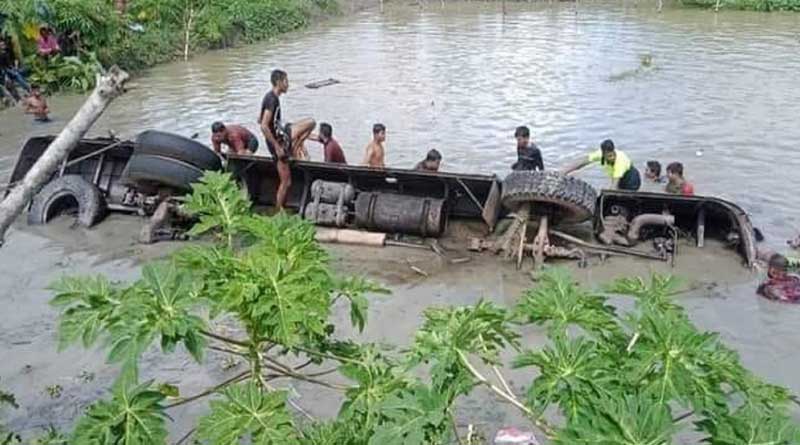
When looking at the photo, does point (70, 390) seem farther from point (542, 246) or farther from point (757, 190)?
point (757, 190)

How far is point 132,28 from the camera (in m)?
23.1

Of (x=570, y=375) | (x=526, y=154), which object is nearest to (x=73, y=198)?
(x=526, y=154)

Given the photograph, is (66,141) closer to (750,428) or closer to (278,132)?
(750,428)

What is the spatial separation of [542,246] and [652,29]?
74.7 feet

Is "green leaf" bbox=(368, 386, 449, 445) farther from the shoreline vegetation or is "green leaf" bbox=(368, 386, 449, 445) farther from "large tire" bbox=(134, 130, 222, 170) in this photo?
the shoreline vegetation

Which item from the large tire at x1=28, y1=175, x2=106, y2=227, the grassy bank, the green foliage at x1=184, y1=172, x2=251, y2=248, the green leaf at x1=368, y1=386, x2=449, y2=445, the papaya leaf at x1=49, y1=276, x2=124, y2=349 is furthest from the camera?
the grassy bank

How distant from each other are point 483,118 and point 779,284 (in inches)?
372

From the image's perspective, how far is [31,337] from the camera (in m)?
7.98

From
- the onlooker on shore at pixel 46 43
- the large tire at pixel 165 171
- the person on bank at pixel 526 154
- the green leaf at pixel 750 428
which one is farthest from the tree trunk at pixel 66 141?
the onlooker on shore at pixel 46 43

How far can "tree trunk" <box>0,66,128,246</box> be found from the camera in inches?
149

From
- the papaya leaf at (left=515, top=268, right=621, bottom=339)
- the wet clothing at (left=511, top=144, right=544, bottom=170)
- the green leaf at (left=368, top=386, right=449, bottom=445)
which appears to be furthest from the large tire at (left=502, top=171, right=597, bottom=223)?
the green leaf at (left=368, top=386, right=449, bottom=445)

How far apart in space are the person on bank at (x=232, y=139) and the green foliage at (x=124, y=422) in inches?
320

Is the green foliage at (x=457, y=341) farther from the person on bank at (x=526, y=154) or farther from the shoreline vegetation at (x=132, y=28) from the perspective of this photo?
the shoreline vegetation at (x=132, y=28)

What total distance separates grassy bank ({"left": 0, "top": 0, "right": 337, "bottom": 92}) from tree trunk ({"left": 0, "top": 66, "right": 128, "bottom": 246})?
1711cm
